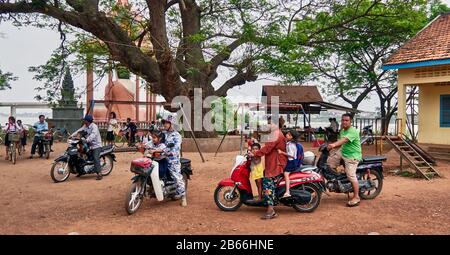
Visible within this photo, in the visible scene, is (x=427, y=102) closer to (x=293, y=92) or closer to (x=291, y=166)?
(x=291, y=166)

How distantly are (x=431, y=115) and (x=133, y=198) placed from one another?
1279 cm

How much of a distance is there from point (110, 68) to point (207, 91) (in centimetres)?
388

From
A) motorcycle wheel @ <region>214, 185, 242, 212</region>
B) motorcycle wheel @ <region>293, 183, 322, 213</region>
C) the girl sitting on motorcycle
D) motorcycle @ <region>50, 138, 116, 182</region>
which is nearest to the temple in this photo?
motorcycle @ <region>50, 138, 116, 182</region>

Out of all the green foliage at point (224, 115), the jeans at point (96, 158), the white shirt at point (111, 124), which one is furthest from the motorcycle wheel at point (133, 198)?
the green foliage at point (224, 115)

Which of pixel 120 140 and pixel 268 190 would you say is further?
pixel 120 140

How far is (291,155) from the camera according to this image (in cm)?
612

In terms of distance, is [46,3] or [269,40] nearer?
[46,3]

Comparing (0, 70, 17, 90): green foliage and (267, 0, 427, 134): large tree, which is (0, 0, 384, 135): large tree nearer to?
(267, 0, 427, 134): large tree

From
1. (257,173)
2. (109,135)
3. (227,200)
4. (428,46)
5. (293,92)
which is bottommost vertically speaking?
(227,200)

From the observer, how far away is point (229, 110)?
21.1 metres

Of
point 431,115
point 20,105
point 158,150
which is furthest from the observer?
point 20,105

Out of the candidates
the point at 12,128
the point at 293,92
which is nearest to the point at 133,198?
the point at 12,128
